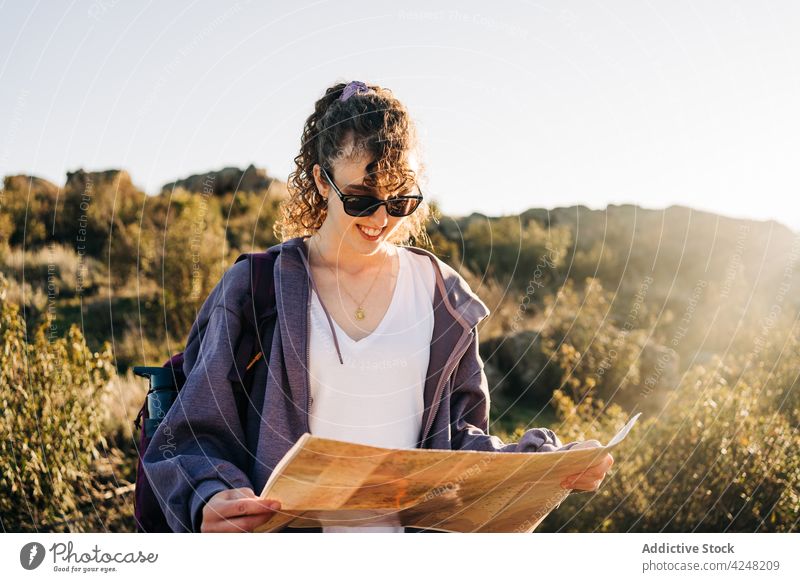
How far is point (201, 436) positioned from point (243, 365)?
9.5 inches

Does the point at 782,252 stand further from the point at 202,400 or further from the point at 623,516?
the point at 202,400

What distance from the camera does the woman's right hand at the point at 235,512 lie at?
2.29 metres

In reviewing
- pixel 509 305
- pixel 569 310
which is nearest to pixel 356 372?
pixel 569 310

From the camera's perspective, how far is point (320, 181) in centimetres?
293

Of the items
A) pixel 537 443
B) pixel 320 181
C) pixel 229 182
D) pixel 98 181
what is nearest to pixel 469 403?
pixel 537 443

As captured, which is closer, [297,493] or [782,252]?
[297,493]

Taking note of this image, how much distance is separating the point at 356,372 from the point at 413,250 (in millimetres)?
576

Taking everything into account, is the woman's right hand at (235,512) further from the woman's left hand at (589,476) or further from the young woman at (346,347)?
the woman's left hand at (589,476)

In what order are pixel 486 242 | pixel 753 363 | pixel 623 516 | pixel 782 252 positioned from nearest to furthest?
pixel 623 516
pixel 753 363
pixel 782 252
pixel 486 242

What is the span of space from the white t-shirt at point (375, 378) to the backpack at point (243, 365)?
0.50 ft

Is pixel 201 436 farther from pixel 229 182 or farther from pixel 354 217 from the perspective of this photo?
pixel 229 182

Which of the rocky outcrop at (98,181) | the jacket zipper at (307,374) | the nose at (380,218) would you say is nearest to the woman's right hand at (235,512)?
the jacket zipper at (307,374)

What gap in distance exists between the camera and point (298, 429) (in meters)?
2.68

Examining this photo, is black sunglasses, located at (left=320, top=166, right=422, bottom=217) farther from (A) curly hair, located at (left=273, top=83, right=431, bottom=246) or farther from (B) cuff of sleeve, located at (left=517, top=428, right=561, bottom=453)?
(B) cuff of sleeve, located at (left=517, top=428, right=561, bottom=453)
